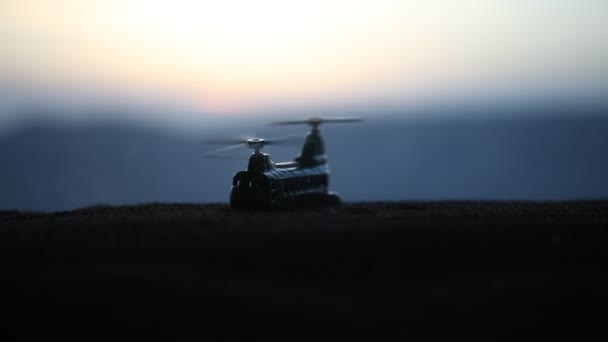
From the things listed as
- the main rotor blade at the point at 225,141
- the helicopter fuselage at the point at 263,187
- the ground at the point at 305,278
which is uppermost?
Answer: the main rotor blade at the point at 225,141

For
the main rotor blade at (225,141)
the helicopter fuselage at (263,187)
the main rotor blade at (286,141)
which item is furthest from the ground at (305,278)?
the main rotor blade at (286,141)

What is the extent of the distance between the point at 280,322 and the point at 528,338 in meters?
6.78

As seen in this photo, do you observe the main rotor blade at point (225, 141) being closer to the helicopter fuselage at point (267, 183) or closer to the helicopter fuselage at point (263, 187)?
the helicopter fuselage at point (267, 183)

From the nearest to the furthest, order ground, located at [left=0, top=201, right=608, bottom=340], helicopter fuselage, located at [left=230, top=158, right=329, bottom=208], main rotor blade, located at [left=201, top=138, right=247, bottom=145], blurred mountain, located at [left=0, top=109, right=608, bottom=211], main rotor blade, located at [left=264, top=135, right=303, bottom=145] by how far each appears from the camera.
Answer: ground, located at [left=0, top=201, right=608, bottom=340]
helicopter fuselage, located at [left=230, top=158, right=329, bottom=208]
main rotor blade, located at [left=201, top=138, right=247, bottom=145]
main rotor blade, located at [left=264, top=135, right=303, bottom=145]
blurred mountain, located at [left=0, top=109, right=608, bottom=211]

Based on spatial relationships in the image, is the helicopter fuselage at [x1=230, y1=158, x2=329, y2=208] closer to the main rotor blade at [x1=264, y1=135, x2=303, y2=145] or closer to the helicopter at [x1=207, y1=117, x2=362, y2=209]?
the helicopter at [x1=207, y1=117, x2=362, y2=209]

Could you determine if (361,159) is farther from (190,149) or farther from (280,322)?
(280,322)

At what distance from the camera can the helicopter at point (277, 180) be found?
29219 millimetres

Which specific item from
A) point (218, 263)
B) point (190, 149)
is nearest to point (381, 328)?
point (218, 263)

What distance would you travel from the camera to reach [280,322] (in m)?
16.0

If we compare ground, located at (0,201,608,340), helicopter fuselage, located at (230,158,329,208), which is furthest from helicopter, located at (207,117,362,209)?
ground, located at (0,201,608,340)

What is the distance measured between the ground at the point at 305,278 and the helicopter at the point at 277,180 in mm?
5486

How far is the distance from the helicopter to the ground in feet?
18.0

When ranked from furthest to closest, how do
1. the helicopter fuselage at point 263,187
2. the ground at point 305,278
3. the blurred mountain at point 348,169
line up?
the blurred mountain at point 348,169 < the helicopter fuselage at point 263,187 < the ground at point 305,278

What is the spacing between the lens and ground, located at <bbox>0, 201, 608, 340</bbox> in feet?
53.5
